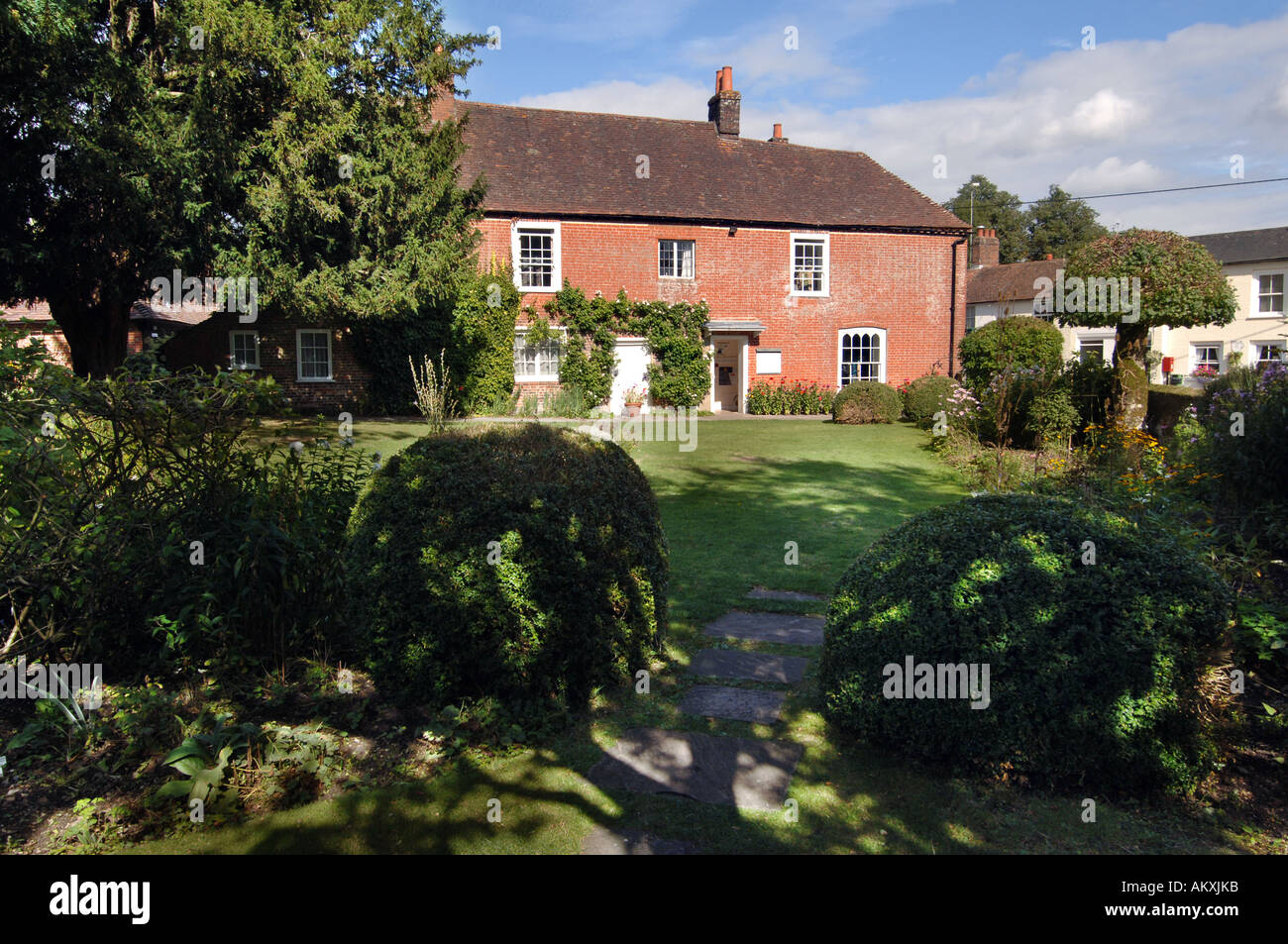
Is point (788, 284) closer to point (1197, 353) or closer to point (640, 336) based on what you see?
point (640, 336)

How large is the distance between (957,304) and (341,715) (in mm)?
27046

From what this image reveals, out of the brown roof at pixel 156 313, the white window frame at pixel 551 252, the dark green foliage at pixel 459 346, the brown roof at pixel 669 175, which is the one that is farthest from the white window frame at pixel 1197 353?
the brown roof at pixel 156 313

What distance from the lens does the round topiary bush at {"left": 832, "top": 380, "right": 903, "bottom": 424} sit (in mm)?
22203

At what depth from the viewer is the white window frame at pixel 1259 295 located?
36.8 m

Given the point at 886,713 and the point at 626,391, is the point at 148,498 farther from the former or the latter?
the point at 626,391

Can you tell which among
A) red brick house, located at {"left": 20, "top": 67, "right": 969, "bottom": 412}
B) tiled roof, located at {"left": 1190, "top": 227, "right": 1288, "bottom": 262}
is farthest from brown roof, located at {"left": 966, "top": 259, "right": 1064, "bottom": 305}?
red brick house, located at {"left": 20, "top": 67, "right": 969, "bottom": 412}

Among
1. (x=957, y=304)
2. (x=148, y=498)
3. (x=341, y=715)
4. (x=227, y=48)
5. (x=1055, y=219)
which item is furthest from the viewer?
(x=1055, y=219)

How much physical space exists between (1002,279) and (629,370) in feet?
95.2

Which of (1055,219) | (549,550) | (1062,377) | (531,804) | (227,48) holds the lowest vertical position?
(531,804)

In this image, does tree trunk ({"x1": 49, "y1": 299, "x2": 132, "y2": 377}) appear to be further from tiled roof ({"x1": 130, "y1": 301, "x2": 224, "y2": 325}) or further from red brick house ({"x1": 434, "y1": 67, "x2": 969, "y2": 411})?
tiled roof ({"x1": 130, "y1": 301, "x2": 224, "y2": 325})

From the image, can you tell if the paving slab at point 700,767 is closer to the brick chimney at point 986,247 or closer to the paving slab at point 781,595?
the paving slab at point 781,595

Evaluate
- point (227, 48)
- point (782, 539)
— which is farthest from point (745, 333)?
point (782, 539)

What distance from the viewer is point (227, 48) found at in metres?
14.4

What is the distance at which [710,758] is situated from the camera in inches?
160
